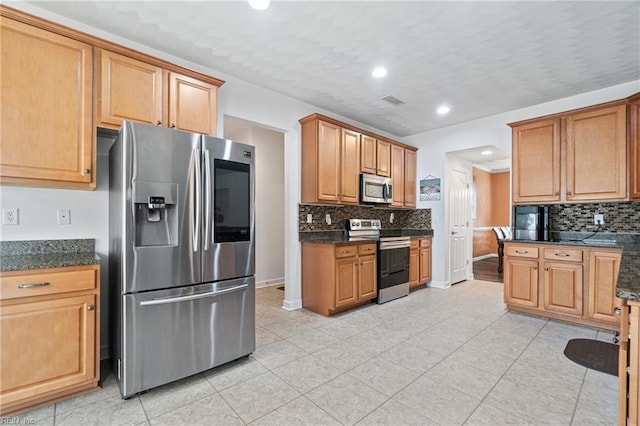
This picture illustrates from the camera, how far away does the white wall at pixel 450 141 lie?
3.85 meters

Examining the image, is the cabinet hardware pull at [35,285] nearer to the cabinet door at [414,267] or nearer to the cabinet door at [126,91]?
the cabinet door at [126,91]

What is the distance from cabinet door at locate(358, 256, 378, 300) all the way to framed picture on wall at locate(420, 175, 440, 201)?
1949 millimetres

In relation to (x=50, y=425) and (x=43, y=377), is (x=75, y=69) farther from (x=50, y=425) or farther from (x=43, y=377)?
(x=50, y=425)

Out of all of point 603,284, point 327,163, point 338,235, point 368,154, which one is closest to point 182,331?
point 327,163

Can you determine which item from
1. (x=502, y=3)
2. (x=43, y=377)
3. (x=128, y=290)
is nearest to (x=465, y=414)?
(x=128, y=290)

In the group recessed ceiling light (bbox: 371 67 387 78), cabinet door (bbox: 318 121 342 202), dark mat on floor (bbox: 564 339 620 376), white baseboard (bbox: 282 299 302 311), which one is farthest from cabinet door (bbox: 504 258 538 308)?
recessed ceiling light (bbox: 371 67 387 78)

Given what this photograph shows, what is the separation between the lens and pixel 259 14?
7.38 feet

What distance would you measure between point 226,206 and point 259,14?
4.96ft

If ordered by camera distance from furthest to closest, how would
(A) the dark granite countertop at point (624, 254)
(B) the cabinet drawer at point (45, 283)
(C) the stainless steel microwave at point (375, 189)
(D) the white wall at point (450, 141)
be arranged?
(C) the stainless steel microwave at point (375, 189) → (D) the white wall at point (450, 141) → (B) the cabinet drawer at point (45, 283) → (A) the dark granite countertop at point (624, 254)

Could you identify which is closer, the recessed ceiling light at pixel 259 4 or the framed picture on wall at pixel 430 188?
the recessed ceiling light at pixel 259 4

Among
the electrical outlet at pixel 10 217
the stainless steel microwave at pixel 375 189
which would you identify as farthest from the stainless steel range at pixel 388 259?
the electrical outlet at pixel 10 217

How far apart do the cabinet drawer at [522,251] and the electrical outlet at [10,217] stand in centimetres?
497

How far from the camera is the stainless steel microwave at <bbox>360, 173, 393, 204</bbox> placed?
4285 mm

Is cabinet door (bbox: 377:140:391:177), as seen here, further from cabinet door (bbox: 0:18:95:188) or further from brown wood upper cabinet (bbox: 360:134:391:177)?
cabinet door (bbox: 0:18:95:188)
